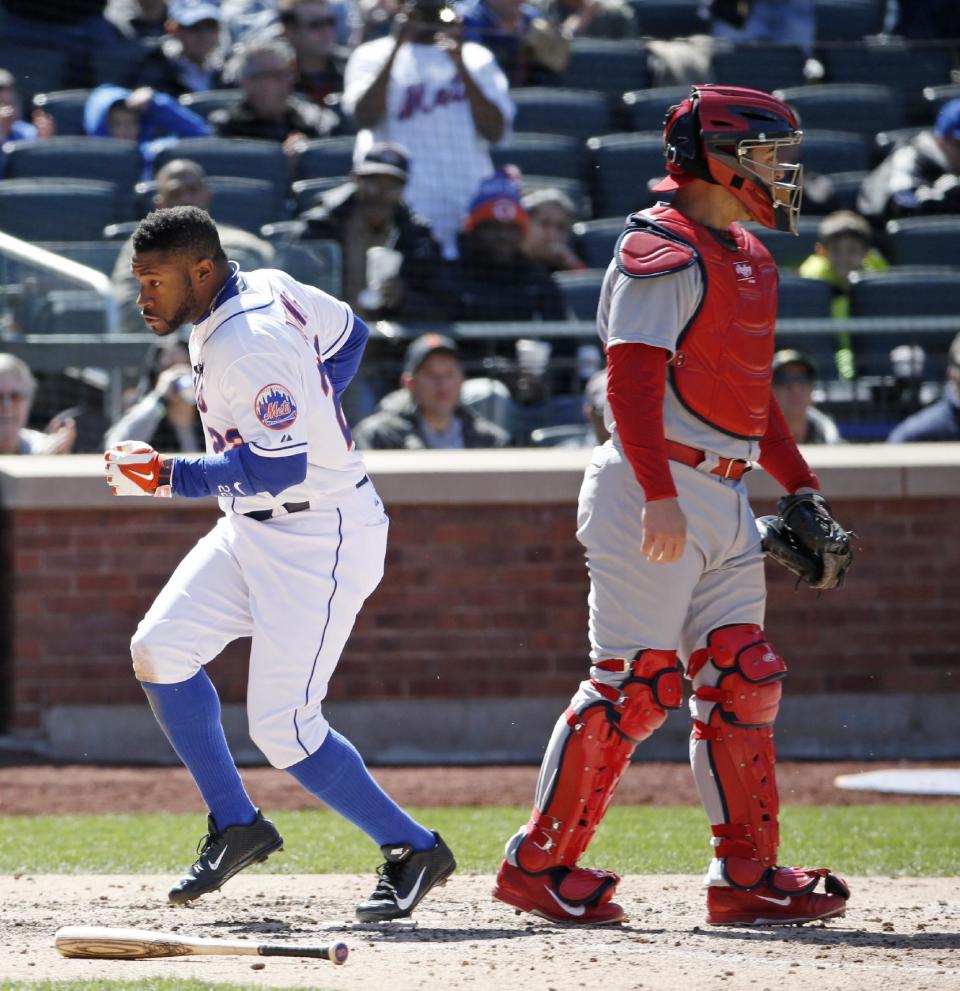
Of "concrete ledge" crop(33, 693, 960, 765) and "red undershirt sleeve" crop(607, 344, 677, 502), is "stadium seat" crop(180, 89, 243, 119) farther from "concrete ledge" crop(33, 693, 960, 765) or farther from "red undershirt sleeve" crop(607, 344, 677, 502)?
"red undershirt sleeve" crop(607, 344, 677, 502)

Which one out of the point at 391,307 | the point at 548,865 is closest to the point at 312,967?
the point at 548,865

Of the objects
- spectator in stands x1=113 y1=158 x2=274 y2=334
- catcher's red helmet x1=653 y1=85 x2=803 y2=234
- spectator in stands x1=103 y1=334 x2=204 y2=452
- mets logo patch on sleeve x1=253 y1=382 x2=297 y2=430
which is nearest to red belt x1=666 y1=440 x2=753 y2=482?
catcher's red helmet x1=653 y1=85 x2=803 y2=234

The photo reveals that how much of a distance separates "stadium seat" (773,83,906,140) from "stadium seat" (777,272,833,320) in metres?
2.28

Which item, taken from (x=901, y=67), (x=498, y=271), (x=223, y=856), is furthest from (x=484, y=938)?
(x=901, y=67)

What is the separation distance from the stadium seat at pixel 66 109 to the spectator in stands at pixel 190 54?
0.52m

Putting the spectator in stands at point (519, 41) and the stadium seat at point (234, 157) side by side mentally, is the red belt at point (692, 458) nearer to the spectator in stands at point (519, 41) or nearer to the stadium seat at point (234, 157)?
the stadium seat at point (234, 157)

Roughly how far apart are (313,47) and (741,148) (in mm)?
7293

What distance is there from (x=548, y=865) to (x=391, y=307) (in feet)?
16.5

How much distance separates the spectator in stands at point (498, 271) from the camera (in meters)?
9.13

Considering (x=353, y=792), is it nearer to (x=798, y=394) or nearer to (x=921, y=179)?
(x=798, y=394)

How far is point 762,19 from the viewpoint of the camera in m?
12.0

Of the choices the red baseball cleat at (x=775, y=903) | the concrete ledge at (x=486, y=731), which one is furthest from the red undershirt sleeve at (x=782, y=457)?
the concrete ledge at (x=486, y=731)

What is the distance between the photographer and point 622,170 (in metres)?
10.5

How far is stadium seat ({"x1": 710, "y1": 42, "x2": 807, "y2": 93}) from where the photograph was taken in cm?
1113
